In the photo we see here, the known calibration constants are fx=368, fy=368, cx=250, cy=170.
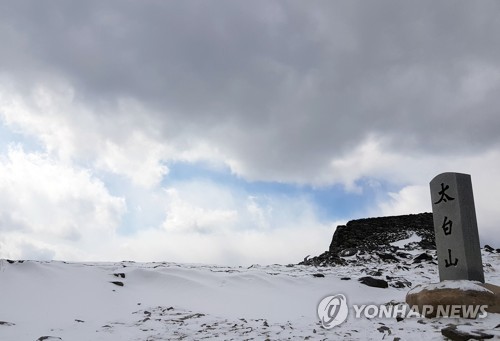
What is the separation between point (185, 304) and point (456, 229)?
6.09m

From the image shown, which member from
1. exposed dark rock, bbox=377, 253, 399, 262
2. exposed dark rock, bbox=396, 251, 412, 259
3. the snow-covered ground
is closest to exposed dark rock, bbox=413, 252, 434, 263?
exposed dark rock, bbox=377, 253, 399, 262

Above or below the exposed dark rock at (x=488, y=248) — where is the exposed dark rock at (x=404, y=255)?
below

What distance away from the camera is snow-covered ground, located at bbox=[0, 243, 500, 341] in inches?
232

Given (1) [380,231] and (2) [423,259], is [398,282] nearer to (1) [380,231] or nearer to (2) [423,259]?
(2) [423,259]

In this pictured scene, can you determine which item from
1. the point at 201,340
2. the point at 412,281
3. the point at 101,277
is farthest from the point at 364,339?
the point at 101,277

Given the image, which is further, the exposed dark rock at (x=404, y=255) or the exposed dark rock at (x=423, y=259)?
the exposed dark rock at (x=404, y=255)

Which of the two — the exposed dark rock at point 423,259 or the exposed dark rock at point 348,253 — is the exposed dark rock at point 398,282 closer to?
the exposed dark rock at point 423,259

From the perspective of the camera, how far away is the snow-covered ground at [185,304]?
5902 mm

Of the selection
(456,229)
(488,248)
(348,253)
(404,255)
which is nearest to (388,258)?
(404,255)

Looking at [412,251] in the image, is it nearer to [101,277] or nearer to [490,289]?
[490,289]

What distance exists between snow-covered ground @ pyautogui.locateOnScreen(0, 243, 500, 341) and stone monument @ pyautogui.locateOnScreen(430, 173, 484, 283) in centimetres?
143

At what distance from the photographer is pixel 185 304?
327 inches

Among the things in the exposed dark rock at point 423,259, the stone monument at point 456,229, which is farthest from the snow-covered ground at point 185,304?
the stone monument at point 456,229

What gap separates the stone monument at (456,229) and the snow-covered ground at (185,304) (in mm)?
1430
